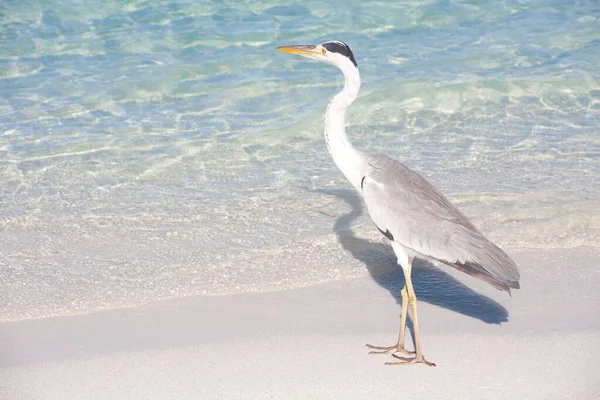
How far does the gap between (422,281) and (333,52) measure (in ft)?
4.76

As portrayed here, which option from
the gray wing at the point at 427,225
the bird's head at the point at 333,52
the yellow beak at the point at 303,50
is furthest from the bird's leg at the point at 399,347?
the yellow beak at the point at 303,50

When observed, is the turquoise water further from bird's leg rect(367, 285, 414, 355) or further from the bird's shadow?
bird's leg rect(367, 285, 414, 355)

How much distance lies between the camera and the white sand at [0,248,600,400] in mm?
3994

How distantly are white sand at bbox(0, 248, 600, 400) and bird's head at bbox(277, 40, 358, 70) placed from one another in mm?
1289

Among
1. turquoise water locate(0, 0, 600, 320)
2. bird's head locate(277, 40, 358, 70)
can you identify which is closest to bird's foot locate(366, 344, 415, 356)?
turquoise water locate(0, 0, 600, 320)

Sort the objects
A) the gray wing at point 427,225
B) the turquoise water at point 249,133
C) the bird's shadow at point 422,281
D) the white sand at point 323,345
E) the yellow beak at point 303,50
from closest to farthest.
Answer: the white sand at point 323,345
the gray wing at point 427,225
the bird's shadow at point 422,281
the yellow beak at point 303,50
the turquoise water at point 249,133

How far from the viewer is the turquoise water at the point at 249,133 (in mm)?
5551

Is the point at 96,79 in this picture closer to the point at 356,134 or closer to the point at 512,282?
the point at 356,134

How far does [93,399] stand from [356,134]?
462 centimetres

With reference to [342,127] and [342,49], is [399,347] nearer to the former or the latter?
[342,127]

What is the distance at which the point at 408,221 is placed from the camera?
14.9 ft

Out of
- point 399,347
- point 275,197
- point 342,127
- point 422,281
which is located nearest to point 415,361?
point 399,347

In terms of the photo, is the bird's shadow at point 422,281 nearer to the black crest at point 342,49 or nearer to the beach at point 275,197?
the beach at point 275,197

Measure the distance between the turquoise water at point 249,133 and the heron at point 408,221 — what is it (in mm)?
738
